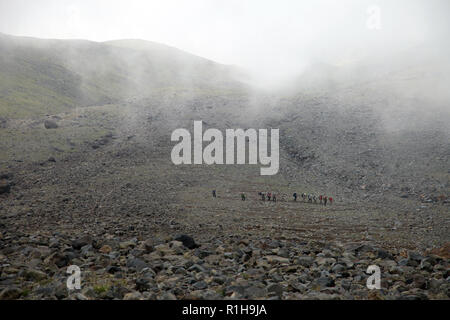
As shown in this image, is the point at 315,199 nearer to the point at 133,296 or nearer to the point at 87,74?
the point at 133,296

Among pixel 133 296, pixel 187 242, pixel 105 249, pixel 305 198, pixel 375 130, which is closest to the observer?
pixel 133 296

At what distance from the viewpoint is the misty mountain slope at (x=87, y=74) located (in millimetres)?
65175

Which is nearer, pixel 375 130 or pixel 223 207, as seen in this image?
pixel 223 207

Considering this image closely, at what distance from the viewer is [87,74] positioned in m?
91.6

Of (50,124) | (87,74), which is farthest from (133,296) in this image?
(87,74)

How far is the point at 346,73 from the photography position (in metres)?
79.0

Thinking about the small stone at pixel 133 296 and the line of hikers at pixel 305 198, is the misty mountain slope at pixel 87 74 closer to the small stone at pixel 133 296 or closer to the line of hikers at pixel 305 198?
the line of hikers at pixel 305 198

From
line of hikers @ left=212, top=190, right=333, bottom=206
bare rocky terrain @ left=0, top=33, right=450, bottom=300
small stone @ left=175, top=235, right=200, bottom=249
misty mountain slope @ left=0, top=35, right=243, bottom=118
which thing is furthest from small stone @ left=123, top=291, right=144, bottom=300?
misty mountain slope @ left=0, top=35, right=243, bottom=118

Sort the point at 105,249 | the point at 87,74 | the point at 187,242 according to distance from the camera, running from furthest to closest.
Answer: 1. the point at 87,74
2. the point at 187,242
3. the point at 105,249

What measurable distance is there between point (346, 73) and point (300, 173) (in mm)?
47546

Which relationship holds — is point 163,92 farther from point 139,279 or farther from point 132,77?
point 139,279

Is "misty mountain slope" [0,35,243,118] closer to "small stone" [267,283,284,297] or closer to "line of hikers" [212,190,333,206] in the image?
"line of hikers" [212,190,333,206]

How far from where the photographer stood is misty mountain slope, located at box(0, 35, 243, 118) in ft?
214
